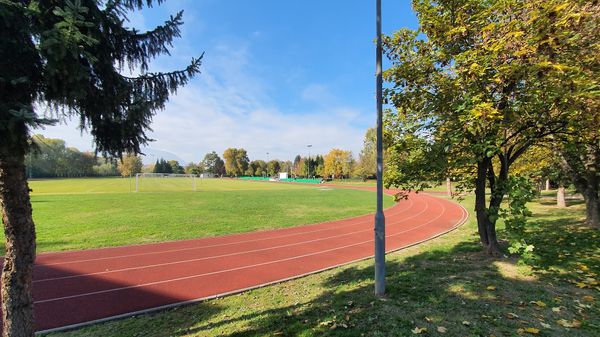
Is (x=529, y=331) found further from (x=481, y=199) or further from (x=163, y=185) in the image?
(x=163, y=185)

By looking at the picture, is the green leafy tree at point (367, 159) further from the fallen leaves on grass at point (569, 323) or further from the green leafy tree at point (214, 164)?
the green leafy tree at point (214, 164)

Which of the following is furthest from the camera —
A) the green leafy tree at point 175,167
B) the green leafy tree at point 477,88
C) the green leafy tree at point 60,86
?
the green leafy tree at point 175,167

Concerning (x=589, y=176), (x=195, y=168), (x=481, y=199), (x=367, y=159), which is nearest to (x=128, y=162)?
(x=481, y=199)

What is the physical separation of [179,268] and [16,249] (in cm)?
543

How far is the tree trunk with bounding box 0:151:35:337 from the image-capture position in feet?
10.6

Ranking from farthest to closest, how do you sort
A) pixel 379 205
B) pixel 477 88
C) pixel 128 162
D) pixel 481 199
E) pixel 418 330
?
pixel 128 162 → pixel 481 199 → pixel 477 88 → pixel 379 205 → pixel 418 330

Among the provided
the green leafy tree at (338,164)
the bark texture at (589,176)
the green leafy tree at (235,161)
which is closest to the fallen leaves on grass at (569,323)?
the bark texture at (589,176)

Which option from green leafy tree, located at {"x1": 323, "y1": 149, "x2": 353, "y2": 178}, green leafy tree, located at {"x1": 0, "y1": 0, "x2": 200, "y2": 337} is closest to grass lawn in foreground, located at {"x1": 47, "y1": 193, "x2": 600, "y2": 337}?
green leafy tree, located at {"x1": 0, "y1": 0, "x2": 200, "y2": 337}

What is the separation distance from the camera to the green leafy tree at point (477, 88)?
202 inches

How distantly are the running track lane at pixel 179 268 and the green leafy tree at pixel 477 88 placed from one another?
412 cm

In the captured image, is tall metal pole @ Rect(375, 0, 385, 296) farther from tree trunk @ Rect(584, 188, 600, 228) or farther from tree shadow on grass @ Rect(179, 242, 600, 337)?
tree trunk @ Rect(584, 188, 600, 228)

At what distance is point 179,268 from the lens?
8.43m

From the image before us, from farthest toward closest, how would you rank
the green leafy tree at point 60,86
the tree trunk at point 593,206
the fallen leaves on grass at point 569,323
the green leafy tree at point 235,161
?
the green leafy tree at point 235,161, the tree trunk at point 593,206, the fallen leaves on grass at point 569,323, the green leafy tree at point 60,86

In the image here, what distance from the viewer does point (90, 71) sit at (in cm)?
322
